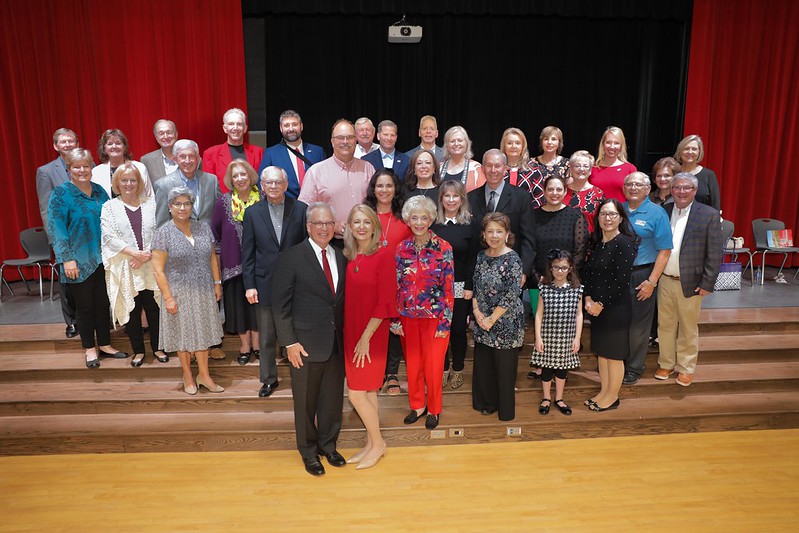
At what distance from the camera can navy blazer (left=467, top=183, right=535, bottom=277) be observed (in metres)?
3.85

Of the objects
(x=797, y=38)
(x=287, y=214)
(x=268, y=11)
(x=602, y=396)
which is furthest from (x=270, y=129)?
(x=797, y=38)

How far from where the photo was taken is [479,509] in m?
3.18

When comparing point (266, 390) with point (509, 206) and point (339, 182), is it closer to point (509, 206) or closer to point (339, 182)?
point (339, 182)

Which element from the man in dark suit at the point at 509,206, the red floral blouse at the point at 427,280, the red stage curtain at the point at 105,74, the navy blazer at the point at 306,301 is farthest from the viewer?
the red stage curtain at the point at 105,74

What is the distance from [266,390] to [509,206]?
2.25m

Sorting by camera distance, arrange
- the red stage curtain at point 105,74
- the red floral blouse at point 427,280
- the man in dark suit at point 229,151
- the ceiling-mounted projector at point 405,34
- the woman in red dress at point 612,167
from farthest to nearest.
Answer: the ceiling-mounted projector at point 405,34
the red stage curtain at point 105,74
the man in dark suit at point 229,151
the woman in red dress at point 612,167
the red floral blouse at point 427,280

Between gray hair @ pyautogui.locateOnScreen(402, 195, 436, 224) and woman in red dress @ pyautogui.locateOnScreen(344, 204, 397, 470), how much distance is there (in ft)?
0.80

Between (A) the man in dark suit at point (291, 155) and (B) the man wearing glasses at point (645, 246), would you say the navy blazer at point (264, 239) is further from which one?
(B) the man wearing glasses at point (645, 246)

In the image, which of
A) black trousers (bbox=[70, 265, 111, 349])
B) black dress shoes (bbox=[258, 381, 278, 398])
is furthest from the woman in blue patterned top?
black dress shoes (bbox=[258, 381, 278, 398])

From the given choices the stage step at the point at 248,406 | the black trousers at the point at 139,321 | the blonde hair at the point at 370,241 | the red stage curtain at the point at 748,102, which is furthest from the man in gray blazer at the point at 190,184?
the red stage curtain at the point at 748,102

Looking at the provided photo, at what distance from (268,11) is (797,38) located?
6.99 metres

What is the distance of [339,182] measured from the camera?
13.2ft

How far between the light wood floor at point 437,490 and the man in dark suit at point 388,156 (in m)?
2.22

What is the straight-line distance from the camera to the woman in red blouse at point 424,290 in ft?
11.2
